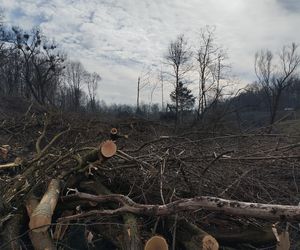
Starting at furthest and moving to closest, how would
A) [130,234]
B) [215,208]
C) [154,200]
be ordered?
[154,200] → [130,234] → [215,208]

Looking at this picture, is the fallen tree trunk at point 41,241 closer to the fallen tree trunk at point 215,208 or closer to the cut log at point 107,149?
the fallen tree trunk at point 215,208

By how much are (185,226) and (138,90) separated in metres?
30.5

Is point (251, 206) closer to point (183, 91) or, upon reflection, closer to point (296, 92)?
point (183, 91)

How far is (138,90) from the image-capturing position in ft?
112

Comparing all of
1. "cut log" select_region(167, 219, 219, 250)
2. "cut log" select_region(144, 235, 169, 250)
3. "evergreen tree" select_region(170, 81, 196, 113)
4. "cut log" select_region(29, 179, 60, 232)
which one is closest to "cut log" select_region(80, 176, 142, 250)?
"cut log" select_region(144, 235, 169, 250)

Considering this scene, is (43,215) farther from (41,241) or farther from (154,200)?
(154,200)

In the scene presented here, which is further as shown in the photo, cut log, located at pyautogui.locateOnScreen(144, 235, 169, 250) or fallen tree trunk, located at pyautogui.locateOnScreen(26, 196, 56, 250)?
fallen tree trunk, located at pyautogui.locateOnScreen(26, 196, 56, 250)

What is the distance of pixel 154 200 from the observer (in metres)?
4.64

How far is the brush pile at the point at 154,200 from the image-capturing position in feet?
12.0

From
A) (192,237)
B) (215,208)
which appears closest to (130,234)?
(192,237)

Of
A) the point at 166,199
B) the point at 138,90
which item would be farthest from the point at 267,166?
the point at 138,90

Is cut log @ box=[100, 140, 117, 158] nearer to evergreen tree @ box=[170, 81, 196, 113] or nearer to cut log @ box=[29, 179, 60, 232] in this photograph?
cut log @ box=[29, 179, 60, 232]

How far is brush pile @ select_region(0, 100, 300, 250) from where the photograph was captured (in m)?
3.67

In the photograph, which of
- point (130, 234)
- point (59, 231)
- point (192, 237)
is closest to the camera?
point (192, 237)
